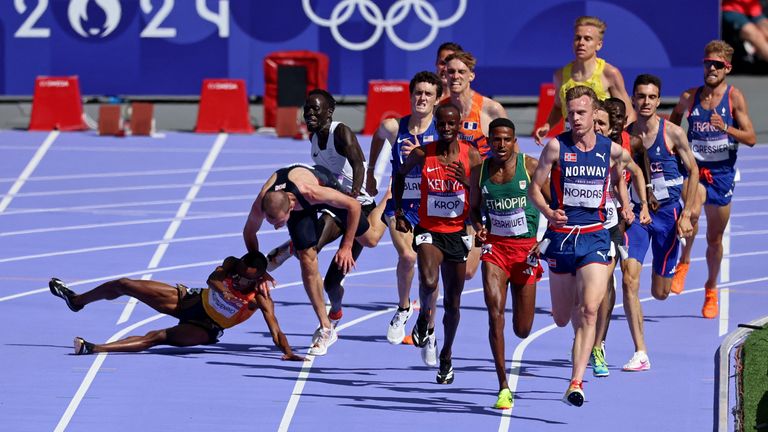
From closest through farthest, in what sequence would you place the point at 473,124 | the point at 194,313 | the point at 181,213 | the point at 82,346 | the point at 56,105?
the point at 82,346, the point at 194,313, the point at 473,124, the point at 181,213, the point at 56,105

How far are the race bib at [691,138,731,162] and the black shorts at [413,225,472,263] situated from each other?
3.58 metres

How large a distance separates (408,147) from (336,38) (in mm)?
11101

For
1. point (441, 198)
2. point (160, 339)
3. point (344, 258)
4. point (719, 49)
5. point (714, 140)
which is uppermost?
point (719, 49)

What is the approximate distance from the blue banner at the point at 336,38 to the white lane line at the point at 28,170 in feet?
4.56

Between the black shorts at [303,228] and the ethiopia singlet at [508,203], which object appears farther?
the black shorts at [303,228]

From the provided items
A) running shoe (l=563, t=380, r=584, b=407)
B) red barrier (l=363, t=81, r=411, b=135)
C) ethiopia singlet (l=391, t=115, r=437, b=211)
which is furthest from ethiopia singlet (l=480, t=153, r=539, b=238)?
red barrier (l=363, t=81, r=411, b=135)

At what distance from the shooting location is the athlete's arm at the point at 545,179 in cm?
1088

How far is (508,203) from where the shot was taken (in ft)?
36.7

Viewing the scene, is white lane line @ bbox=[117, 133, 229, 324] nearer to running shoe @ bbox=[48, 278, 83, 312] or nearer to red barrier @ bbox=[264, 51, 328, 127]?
running shoe @ bbox=[48, 278, 83, 312]

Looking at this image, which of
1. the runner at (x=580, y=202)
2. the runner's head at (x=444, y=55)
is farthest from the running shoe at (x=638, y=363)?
the runner's head at (x=444, y=55)

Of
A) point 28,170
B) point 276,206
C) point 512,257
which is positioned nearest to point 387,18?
point 28,170

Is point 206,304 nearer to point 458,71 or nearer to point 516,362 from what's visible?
point 516,362

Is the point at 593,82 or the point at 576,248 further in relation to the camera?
the point at 593,82

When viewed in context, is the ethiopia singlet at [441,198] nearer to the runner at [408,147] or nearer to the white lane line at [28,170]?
the runner at [408,147]
